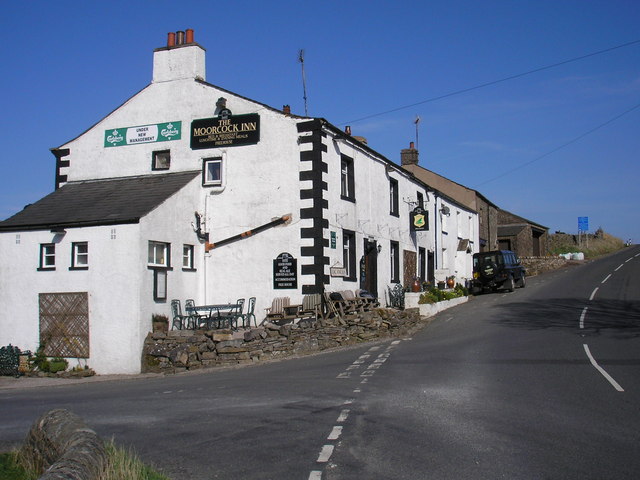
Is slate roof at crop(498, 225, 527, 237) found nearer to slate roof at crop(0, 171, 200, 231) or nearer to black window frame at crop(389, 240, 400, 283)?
black window frame at crop(389, 240, 400, 283)

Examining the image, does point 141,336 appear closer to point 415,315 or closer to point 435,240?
point 415,315

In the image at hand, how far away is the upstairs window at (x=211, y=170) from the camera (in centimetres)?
2102

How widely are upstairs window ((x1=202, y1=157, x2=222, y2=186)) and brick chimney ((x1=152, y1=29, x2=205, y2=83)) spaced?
2.90 meters

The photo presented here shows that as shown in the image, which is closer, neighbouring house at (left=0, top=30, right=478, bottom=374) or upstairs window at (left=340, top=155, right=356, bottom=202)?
neighbouring house at (left=0, top=30, right=478, bottom=374)

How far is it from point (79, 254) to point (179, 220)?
3036mm

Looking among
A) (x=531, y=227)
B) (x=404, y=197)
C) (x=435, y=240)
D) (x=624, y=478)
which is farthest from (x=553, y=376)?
(x=531, y=227)

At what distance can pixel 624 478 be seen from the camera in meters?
5.88

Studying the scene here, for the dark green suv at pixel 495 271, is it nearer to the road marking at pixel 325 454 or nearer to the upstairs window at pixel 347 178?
the upstairs window at pixel 347 178

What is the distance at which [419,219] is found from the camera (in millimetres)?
28156

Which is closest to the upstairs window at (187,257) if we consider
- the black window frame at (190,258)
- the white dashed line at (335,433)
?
the black window frame at (190,258)

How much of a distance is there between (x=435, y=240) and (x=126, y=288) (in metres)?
18.9

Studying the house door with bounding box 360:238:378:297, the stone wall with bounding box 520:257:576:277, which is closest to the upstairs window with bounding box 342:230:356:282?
the house door with bounding box 360:238:378:297

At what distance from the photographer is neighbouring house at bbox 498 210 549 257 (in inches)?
2222

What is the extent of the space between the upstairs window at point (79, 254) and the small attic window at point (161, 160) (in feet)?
14.3
